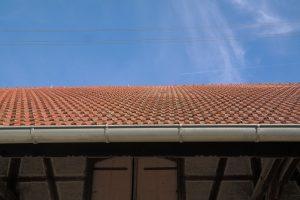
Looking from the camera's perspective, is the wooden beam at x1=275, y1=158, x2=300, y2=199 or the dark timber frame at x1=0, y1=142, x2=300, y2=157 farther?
the wooden beam at x1=275, y1=158, x2=300, y2=199

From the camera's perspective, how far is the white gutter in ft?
17.9

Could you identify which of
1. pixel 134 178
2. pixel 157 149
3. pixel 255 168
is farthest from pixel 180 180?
pixel 157 149

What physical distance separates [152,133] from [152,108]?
1649 millimetres

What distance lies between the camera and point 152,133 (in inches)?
215

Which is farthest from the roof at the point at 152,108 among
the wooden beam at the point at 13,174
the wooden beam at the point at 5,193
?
the wooden beam at the point at 5,193

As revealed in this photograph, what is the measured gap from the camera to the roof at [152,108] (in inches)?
236

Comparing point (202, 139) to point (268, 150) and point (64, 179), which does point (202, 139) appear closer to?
point (268, 150)

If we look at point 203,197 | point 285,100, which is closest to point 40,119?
point 203,197

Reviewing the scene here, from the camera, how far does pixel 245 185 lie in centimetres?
727

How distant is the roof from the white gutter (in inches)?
11.4

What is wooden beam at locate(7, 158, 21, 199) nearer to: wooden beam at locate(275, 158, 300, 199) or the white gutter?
the white gutter

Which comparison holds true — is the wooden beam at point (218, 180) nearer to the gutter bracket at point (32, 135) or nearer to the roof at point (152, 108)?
the roof at point (152, 108)

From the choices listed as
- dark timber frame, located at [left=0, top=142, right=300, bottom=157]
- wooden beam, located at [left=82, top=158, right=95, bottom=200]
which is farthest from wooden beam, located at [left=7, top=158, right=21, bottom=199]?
dark timber frame, located at [left=0, top=142, right=300, bottom=157]

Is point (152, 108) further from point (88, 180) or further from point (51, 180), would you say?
point (51, 180)
